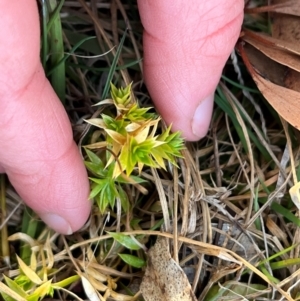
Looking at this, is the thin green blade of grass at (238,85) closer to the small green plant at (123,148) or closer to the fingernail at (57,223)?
the small green plant at (123,148)

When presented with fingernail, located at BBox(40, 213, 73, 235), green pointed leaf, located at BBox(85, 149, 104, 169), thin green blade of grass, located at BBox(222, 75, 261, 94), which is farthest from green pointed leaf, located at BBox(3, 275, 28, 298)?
thin green blade of grass, located at BBox(222, 75, 261, 94)

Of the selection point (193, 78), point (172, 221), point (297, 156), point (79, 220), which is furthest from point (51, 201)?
point (297, 156)

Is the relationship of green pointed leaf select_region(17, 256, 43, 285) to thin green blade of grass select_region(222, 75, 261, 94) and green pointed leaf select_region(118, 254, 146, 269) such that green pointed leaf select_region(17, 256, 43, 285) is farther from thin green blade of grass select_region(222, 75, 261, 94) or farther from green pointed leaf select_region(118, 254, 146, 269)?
thin green blade of grass select_region(222, 75, 261, 94)

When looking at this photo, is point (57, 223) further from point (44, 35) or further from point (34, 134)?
point (44, 35)

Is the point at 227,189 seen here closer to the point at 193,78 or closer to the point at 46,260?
the point at 193,78

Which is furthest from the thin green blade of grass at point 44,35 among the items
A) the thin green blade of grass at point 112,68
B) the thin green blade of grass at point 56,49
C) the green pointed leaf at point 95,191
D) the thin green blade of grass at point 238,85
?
the thin green blade of grass at point 238,85

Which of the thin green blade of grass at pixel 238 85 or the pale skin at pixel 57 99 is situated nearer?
the pale skin at pixel 57 99
